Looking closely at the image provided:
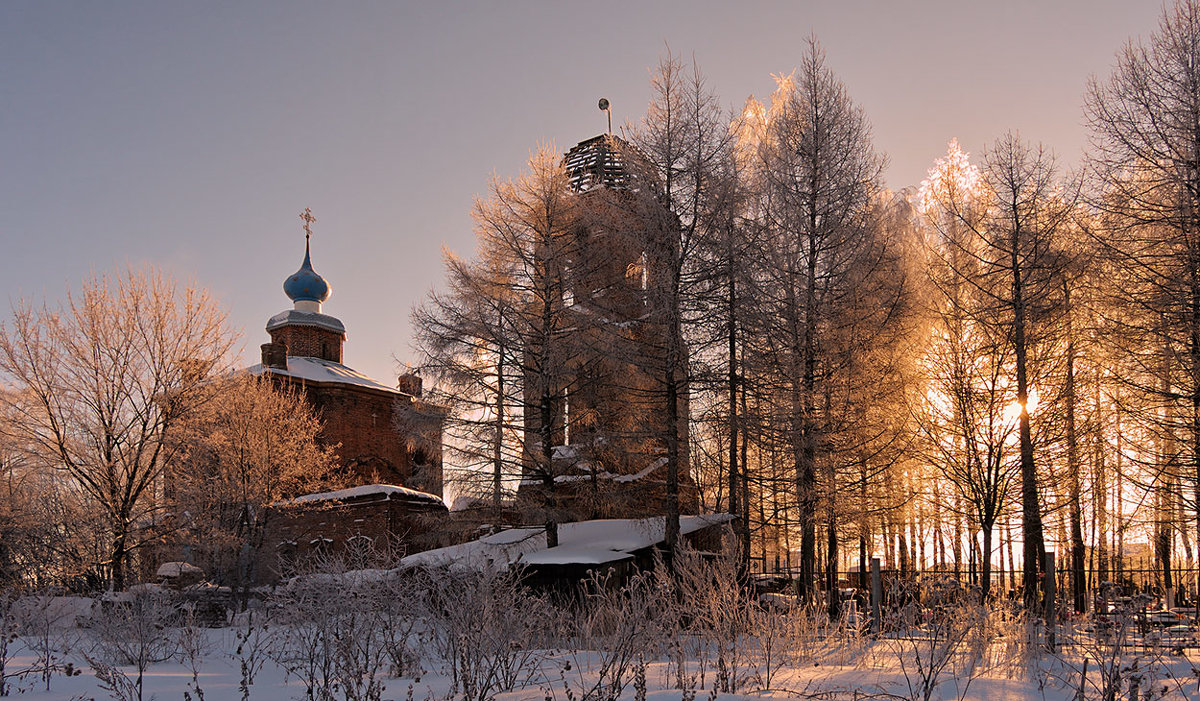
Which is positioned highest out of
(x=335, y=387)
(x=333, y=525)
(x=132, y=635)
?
(x=335, y=387)

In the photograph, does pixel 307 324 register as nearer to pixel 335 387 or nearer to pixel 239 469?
pixel 335 387

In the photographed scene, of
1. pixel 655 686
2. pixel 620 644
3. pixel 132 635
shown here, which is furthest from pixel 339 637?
pixel 132 635

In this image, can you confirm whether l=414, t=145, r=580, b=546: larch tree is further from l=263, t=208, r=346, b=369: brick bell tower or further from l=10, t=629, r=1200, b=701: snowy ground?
l=263, t=208, r=346, b=369: brick bell tower

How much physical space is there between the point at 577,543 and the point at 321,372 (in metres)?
15.8

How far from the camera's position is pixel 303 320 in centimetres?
3409

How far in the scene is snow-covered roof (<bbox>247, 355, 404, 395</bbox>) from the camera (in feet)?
99.1

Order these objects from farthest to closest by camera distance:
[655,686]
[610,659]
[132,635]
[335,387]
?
[335,387] → [132,635] → [610,659] → [655,686]

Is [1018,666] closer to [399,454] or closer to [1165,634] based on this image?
[1165,634]

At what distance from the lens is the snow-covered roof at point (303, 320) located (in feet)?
112

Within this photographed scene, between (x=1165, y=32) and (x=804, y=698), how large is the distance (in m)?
14.8

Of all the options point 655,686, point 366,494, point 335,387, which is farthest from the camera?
point 335,387

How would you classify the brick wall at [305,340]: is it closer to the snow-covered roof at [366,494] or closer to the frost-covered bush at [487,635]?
the snow-covered roof at [366,494]

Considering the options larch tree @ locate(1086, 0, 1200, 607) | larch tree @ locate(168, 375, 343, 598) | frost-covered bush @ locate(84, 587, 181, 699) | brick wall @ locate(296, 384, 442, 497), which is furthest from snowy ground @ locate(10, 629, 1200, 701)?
brick wall @ locate(296, 384, 442, 497)

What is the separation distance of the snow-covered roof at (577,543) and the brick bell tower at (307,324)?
15.7 m
